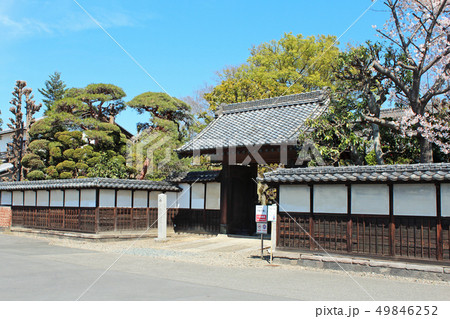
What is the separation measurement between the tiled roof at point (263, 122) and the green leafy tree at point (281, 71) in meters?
6.96

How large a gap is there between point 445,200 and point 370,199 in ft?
6.29

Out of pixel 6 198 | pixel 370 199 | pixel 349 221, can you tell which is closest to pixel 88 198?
pixel 6 198

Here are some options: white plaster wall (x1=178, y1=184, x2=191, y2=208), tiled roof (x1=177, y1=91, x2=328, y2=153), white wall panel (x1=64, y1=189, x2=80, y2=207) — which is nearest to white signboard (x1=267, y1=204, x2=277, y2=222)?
tiled roof (x1=177, y1=91, x2=328, y2=153)

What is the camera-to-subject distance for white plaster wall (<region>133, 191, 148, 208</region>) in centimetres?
2092

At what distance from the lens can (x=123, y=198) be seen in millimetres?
20297

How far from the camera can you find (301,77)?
3138cm

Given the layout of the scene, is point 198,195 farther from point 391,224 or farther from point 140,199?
point 391,224

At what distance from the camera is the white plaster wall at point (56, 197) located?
2125 cm

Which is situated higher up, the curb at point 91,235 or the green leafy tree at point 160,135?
the green leafy tree at point 160,135

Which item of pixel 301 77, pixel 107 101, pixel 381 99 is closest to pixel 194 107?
pixel 107 101

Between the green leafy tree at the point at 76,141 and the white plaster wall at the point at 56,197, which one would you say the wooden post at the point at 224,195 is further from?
the green leafy tree at the point at 76,141

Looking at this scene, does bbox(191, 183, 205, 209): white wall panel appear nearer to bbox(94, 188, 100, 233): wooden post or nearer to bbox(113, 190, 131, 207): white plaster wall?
bbox(113, 190, 131, 207): white plaster wall

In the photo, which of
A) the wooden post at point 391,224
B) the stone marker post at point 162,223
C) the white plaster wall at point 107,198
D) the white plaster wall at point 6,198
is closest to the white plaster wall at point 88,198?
the white plaster wall at point 107,198

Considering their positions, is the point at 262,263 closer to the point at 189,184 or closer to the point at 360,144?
the point at 360,144
